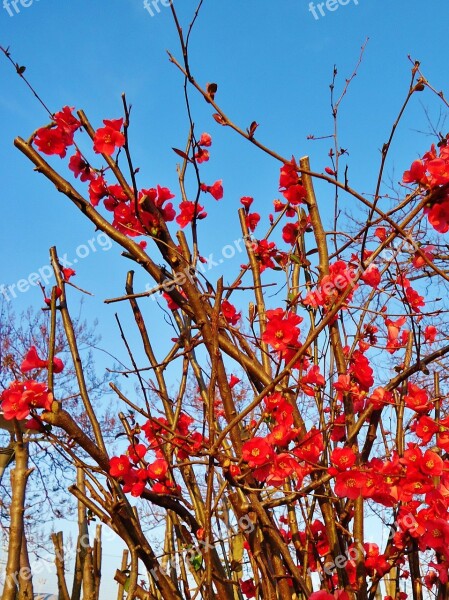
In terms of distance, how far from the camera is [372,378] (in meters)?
2.00

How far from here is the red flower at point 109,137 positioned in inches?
→ 74.1

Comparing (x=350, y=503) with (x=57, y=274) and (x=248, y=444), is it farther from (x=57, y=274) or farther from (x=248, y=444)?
(x=57, y=274)

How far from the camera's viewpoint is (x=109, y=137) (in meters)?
1.91

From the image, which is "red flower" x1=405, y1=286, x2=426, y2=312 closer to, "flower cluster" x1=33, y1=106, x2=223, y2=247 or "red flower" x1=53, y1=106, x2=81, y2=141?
"flower cluster" x1=33, y1=106, x2=223, y2=247

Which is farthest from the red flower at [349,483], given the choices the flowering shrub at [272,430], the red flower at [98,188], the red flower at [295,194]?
the red flower at [98,188]

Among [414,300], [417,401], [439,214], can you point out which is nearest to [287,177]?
[439,214]

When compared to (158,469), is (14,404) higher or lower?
higher

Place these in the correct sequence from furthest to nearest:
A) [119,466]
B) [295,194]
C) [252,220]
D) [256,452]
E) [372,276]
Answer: [252,220]
[295,194]
[372,276]
[119,466]
[256,452]

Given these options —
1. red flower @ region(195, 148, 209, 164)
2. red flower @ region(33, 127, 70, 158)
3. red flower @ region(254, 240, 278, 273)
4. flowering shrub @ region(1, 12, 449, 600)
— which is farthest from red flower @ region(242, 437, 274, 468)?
red flower @ region(195, 148, 209, 164)

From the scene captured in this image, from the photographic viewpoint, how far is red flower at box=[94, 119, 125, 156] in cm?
188

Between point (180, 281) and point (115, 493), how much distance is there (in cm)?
65

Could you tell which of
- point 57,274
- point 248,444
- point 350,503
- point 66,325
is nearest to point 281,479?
point 248,444

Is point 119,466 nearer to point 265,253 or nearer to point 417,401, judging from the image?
point 417,401

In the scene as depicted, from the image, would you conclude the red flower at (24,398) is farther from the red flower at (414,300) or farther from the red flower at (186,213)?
the red flower at (414,300)
